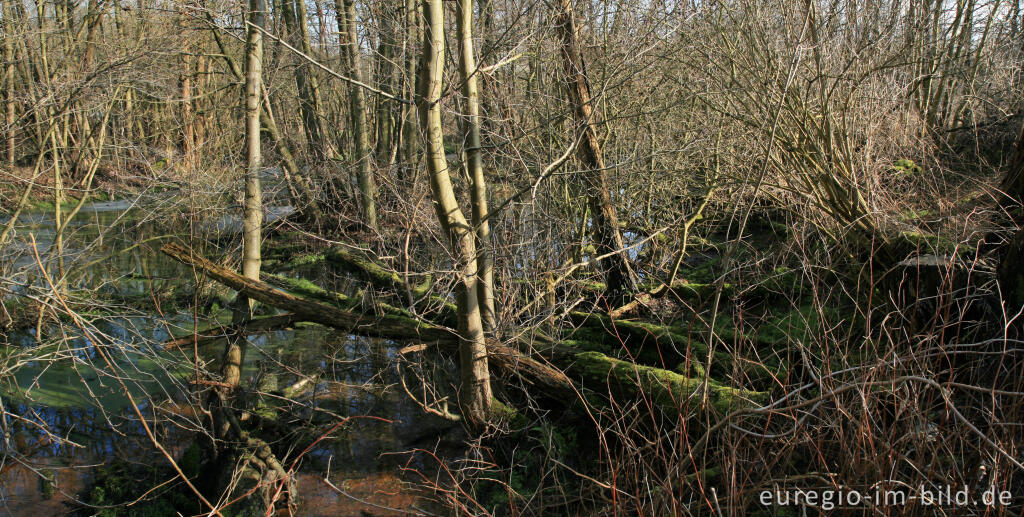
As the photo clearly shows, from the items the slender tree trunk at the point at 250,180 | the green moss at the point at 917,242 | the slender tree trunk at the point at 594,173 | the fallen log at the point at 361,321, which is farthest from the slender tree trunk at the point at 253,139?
the green moss at the point at 917,242

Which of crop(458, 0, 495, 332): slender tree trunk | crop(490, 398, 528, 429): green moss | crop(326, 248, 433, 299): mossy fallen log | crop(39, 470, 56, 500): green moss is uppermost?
crop(458, 0, 495, 332): slender tree trunk

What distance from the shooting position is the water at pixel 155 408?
4.87m

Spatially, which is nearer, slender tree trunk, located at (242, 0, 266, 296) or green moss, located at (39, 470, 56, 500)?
green moss, located at (39, 470, 56, 500)

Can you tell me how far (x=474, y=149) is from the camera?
4.81 metres

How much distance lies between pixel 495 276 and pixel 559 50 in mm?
2558

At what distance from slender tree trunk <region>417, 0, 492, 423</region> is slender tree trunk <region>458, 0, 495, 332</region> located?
0.33ft

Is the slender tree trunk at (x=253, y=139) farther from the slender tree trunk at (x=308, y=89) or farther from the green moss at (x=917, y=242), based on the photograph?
the slender tree trunk at (x=308, y=89)

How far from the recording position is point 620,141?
7.90 meters

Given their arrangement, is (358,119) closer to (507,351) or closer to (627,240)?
(627,240)

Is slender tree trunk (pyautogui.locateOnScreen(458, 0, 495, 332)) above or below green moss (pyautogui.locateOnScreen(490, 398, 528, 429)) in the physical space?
above

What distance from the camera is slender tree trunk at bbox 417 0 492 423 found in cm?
432

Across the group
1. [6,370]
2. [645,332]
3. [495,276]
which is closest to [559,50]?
[495,276]

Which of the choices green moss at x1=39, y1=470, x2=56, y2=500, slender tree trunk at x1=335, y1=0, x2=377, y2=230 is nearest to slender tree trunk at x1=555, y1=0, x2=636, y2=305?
slender tree trunk at x1=335, y1=0, x2=377, y2=230

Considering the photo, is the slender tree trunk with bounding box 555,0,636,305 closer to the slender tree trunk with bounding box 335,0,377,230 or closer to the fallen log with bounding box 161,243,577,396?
the fallen log with bounding box 161,243,577,396
